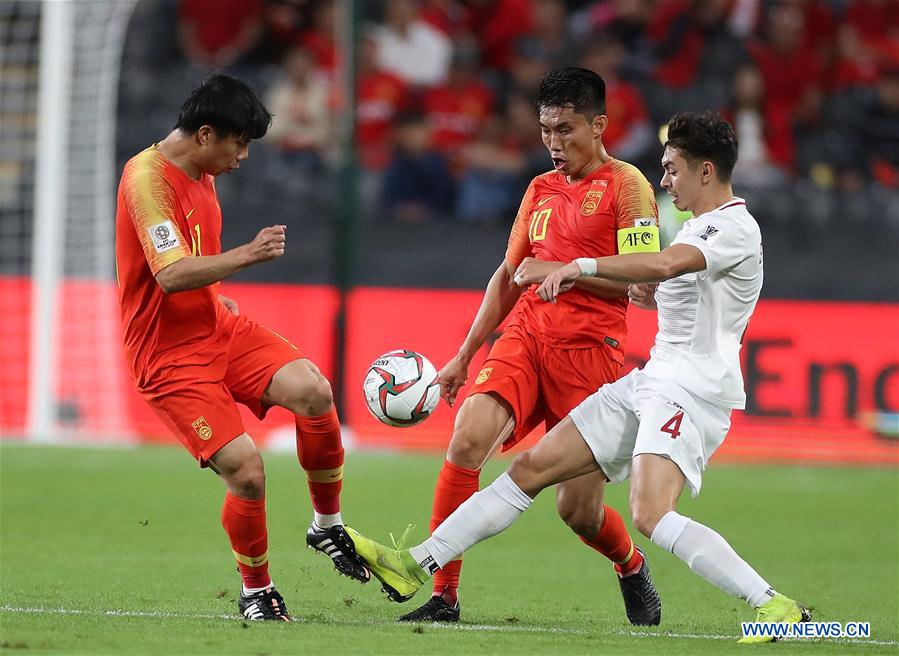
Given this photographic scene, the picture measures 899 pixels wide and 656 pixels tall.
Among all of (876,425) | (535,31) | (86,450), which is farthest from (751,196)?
(86,450)

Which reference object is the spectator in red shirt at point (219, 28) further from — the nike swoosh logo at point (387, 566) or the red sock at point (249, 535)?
the nike swoosh logo at point (387, 566)

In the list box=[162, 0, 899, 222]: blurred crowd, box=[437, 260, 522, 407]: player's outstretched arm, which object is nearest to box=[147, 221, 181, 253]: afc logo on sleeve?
box=[437, 260, 522, 407]: player's outstretched arm

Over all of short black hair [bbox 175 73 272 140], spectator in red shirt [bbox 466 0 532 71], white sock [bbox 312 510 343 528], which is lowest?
white sock [bbox 312 510 343 528]

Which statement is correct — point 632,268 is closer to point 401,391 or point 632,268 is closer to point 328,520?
point 401,391

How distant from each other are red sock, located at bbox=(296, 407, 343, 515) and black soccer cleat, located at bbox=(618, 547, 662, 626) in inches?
52.9

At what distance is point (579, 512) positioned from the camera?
6.56 meters

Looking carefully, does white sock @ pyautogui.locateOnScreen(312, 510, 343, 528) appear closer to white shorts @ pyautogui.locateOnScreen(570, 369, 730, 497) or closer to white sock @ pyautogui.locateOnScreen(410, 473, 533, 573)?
white sock @ pyautogui.locateOnScreen(410, 473, 533, 573)

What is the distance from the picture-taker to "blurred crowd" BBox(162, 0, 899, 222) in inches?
633

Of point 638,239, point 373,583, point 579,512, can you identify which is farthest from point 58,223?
point 638,239

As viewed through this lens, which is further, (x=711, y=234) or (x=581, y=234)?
(x=581, y=234)

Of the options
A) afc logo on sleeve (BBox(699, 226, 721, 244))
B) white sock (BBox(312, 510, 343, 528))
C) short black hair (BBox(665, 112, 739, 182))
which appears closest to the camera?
afc logo on sleeve (BBox(699, 226, 721, 244))

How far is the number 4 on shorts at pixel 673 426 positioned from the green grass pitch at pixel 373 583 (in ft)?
2.67

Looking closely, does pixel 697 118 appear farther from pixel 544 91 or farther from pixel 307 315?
pixel 307 315

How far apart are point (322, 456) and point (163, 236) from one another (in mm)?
1225
